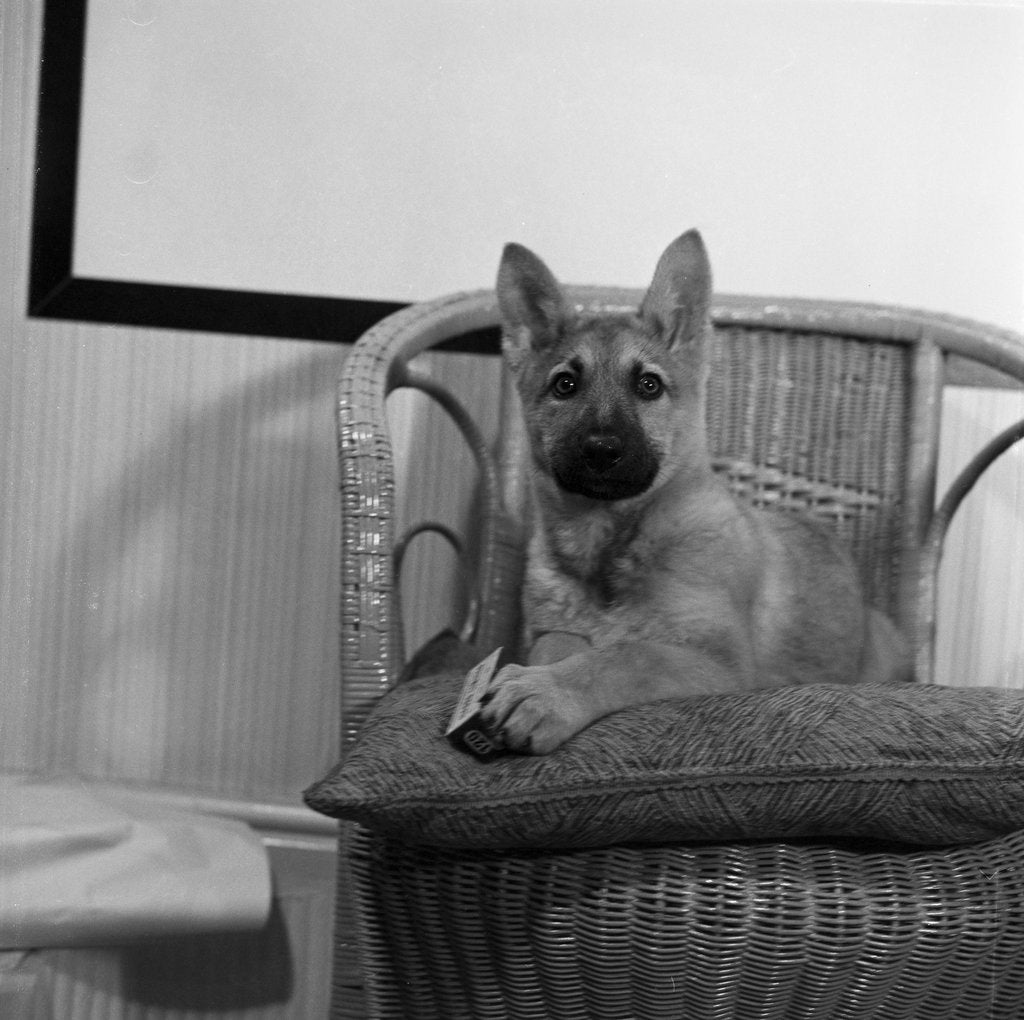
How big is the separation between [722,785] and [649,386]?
0.82 metres

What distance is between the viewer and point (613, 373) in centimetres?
179

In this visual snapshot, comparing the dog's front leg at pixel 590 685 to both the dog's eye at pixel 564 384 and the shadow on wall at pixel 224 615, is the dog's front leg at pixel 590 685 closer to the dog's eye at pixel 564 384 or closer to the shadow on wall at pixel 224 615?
the dog's eye at pixel 564 384

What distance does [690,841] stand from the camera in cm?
122

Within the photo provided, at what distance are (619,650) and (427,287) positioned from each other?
117 centimetres

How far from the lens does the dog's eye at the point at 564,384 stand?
1.81 m

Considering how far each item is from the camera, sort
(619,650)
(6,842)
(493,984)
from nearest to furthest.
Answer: (493,984) → (619,650) → (6,842)

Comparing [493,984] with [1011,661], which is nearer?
[493,984]

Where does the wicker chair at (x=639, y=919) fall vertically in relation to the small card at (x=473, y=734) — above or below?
below

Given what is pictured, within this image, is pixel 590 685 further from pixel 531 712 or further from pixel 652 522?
pixel 652 522

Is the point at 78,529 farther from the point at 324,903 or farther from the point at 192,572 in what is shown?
the point at 324,903

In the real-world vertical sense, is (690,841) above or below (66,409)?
below

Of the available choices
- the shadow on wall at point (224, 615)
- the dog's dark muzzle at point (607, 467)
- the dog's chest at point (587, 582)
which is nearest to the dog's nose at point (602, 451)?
the dog's dark muzzle at point (607, 467)

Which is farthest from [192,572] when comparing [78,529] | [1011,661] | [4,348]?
[1011,661]

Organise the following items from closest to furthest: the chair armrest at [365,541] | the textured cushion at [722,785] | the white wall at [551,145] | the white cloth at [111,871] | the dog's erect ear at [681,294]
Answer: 1. the textured cushion at [722,785]
2. the chair armrest at [365,541]
3. the dog's erect ear at [681,294]
4. the white cloth at [111,871]
5. the white wall at [551,145]
